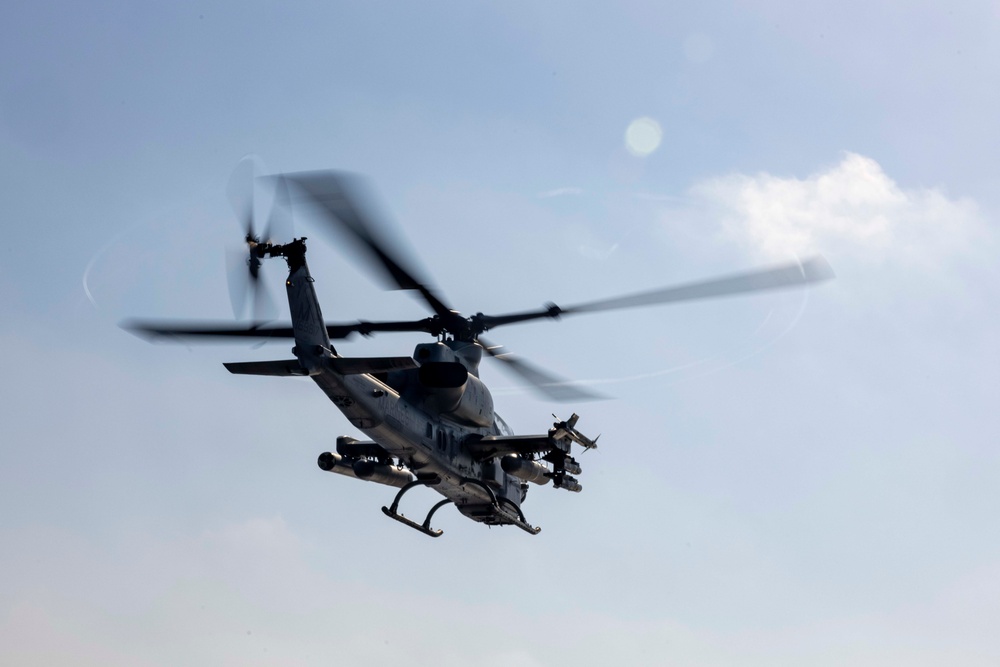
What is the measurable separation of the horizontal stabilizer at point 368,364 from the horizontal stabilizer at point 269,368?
0.86 meters

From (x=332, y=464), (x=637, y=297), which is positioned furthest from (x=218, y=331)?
(x=637, y=297)

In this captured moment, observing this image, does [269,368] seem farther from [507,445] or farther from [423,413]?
[507,445]

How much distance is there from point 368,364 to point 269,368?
2656 mm

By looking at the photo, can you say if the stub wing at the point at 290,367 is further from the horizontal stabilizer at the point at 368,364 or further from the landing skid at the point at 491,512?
the landing skid at the point at 491,512

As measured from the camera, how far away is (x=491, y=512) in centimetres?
3547

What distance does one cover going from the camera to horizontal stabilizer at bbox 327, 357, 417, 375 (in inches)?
1012

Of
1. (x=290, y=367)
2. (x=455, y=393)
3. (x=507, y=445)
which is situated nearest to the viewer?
(x=290, y=367)

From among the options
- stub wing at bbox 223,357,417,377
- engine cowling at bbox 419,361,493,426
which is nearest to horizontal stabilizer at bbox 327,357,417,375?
stub wing at bbox 223,357,417,377

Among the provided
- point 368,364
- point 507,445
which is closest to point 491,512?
point 507,445

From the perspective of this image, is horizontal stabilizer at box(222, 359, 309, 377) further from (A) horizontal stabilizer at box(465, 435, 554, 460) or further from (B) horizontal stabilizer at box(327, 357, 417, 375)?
(A) horizontal stabilizer at box(465, 435, 554, 460)

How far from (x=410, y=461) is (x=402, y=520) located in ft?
7.14

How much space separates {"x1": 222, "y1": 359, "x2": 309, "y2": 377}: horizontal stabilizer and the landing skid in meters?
7.05

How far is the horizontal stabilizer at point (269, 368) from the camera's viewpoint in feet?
88.7

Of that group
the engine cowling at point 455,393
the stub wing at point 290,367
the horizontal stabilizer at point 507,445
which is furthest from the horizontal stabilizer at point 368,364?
the horizontal stabilizer at point 507,445
